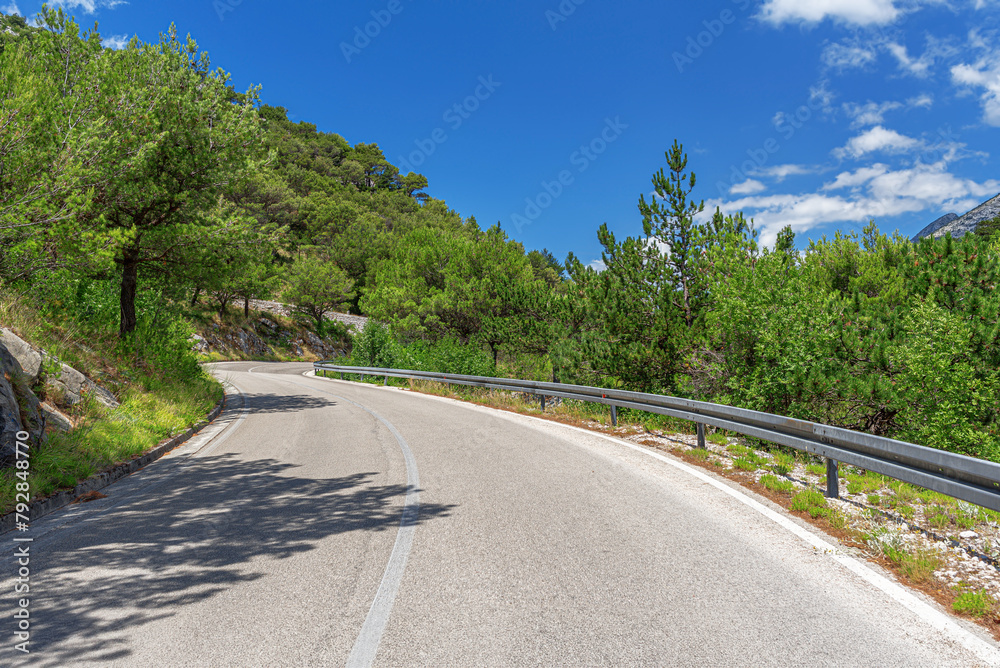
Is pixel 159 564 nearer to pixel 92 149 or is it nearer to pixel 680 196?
pixel 92 149

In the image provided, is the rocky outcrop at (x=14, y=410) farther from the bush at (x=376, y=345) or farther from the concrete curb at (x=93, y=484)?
the bush at (x=376, y=345)

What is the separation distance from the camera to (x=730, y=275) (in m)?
11.6

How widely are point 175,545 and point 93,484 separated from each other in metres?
3.12

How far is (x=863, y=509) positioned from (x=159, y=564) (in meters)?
6.26

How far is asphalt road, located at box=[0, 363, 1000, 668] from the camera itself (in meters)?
2.86

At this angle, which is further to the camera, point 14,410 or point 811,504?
point 14,410

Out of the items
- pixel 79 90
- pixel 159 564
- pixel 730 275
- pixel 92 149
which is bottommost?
pixel 159 564

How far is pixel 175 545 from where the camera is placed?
4523mm

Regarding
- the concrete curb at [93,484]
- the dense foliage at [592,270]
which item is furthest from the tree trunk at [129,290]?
the concrete curb at [93,484]

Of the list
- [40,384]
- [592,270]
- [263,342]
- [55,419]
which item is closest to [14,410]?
[55,419]

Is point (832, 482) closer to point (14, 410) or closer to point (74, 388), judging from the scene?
point (14, 410)

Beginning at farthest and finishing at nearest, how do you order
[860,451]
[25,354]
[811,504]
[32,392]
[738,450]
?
[738,450]
[25,354]
[32,392]
[811,504]
[860,451]

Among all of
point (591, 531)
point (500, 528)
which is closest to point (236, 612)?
point (500, 528)

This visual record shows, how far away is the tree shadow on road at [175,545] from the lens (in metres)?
3.22
